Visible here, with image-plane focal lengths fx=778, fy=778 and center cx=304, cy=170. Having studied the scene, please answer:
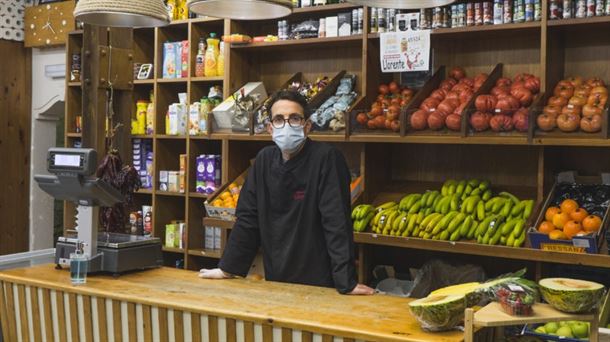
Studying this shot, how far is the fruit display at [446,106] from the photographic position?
172 inches

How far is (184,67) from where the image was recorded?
6023mm

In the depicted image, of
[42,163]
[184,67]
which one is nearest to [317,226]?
[184,67]

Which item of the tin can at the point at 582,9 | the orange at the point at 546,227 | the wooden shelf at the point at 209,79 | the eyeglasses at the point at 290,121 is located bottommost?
the orange at the point at 546,227

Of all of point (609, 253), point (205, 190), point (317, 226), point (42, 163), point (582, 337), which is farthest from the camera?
point (42, 163)

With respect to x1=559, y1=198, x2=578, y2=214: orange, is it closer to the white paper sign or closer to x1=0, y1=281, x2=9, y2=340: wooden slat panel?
the white paper sign

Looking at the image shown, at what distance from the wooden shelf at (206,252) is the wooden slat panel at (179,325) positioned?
2821 millimetres

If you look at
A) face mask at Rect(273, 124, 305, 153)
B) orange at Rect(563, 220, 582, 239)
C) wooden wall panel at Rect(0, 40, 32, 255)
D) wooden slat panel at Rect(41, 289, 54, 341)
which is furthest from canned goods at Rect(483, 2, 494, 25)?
wooden wall panel at Rect(0, 40, 32, 255)

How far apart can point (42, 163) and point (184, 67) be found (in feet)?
7.95

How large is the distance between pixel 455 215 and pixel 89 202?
6.69 ft

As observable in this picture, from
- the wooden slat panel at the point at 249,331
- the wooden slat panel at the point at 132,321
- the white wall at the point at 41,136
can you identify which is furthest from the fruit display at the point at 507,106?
the white wall at the point at 41,136

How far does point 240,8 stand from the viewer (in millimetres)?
3330

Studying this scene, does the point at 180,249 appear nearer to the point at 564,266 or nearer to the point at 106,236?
the point at 106,236

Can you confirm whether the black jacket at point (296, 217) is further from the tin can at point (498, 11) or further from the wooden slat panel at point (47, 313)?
the tin can at point (498, 11)

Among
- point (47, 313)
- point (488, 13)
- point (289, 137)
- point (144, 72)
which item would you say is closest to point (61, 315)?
point (47, 313)
